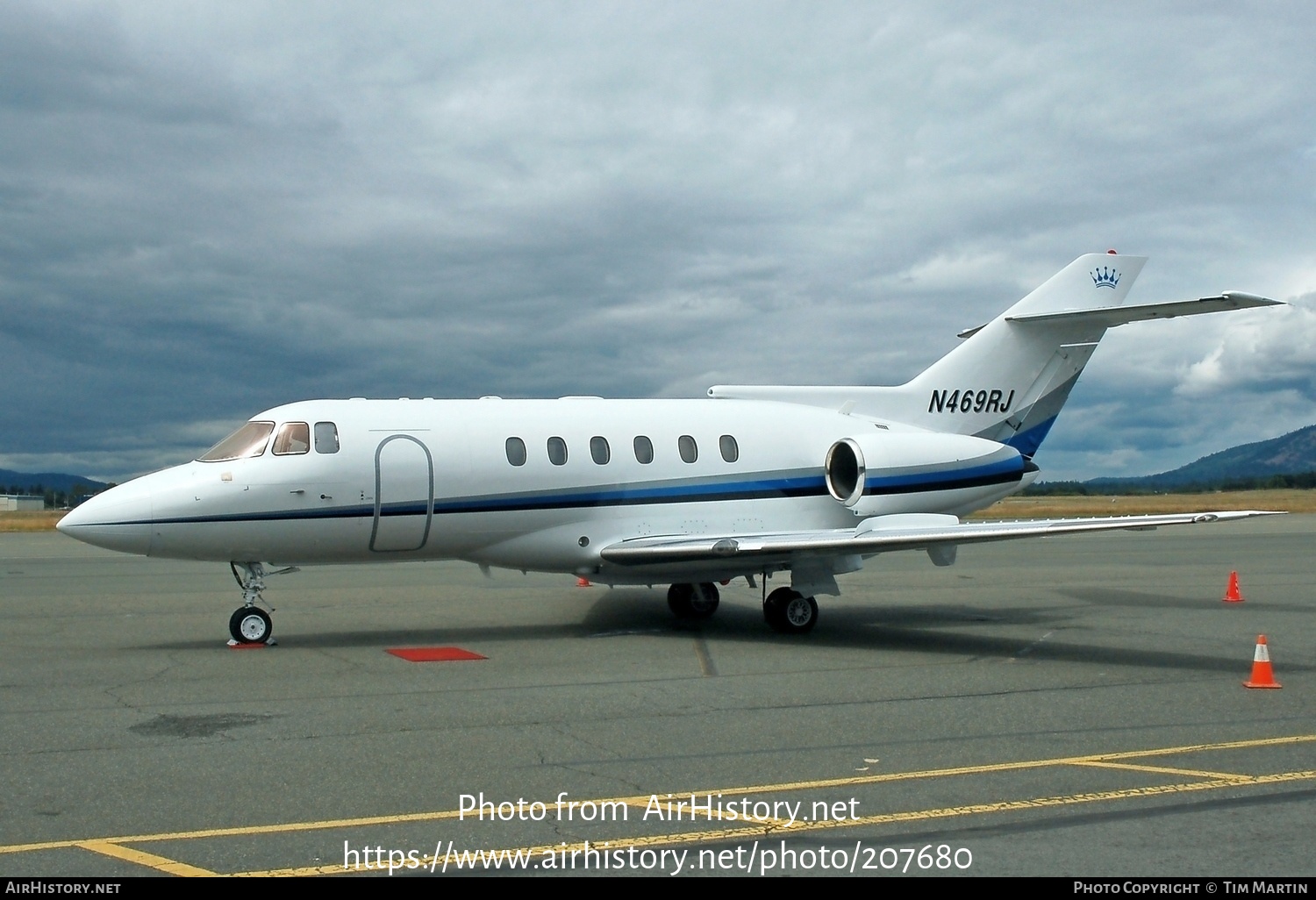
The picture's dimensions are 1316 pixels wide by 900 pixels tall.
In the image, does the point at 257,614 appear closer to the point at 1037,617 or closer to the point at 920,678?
the point at 920,678

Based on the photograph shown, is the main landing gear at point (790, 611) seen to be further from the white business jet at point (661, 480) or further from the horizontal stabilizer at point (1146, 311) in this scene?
the horizontal stabilizer at point (1146, 311)

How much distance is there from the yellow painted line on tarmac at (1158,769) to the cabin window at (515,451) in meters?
8.96

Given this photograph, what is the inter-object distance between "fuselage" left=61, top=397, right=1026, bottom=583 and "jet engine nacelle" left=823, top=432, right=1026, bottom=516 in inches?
1.1

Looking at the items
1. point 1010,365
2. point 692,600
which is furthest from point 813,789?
point 1010,365

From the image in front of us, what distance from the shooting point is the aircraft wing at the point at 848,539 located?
13.8 meters

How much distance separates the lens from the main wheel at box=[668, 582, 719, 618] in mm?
17656

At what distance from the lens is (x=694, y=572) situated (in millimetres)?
16141

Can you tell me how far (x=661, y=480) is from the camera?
54.0ft

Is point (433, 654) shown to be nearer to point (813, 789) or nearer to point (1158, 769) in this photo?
point (813, 789)

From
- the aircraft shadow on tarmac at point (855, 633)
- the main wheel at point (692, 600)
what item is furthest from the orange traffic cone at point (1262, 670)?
the main wheel at point (692, 600)

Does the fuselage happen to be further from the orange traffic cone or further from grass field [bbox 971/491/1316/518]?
grass field [bbox 971/491/1316/518]

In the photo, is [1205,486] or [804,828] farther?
[1205,486]

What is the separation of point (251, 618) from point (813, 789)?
9.09 m

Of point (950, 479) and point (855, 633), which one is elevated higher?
point (950, 479)
